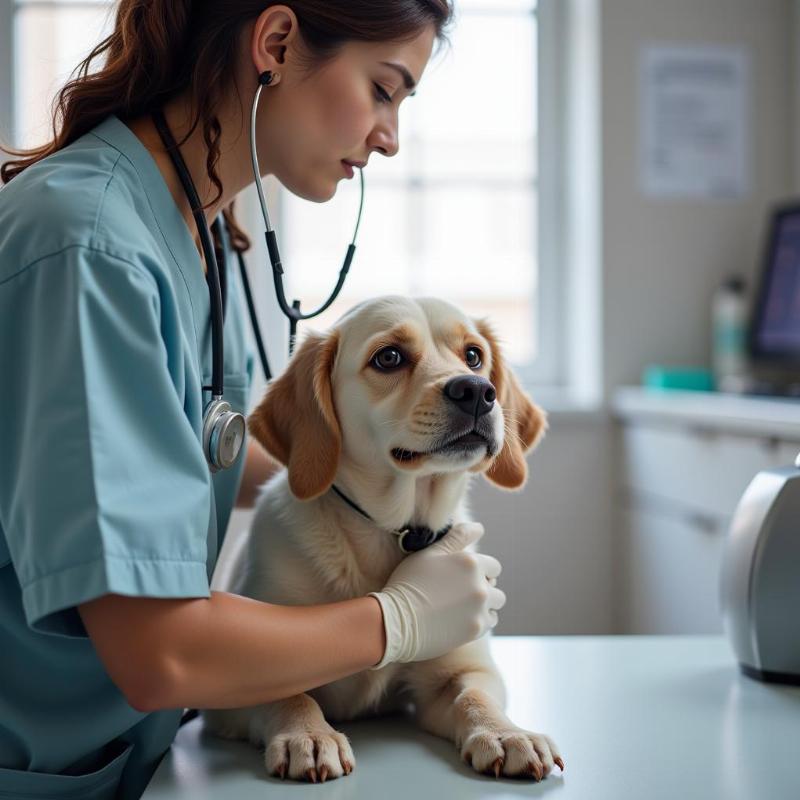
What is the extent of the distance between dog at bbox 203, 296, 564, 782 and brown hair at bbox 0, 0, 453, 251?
25 cm

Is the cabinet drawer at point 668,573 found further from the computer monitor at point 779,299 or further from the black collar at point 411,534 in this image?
the black collar at point 411,534

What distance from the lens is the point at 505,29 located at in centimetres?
317

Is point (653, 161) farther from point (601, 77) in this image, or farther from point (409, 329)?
point (409, 329)

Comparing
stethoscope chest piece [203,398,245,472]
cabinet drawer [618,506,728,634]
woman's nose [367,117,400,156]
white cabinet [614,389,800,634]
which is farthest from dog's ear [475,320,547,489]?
cabinet drawer [618,506,728,634]

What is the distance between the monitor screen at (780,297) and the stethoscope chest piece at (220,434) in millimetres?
2059

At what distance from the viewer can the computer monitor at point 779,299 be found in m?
2.62

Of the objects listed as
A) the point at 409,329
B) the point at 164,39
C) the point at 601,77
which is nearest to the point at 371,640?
the point at 409,329

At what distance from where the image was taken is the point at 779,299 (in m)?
2.69

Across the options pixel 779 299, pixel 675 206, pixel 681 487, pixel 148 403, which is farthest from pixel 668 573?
pixel 148 403

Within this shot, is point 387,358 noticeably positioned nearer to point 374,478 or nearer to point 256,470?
point 374,478

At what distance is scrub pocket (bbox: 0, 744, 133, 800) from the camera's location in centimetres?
84

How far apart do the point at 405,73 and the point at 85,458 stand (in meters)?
0.58

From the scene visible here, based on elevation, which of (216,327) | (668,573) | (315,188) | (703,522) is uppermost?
(315,188)

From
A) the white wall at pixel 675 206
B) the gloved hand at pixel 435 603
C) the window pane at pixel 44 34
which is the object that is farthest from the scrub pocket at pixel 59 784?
the window pane at pixel 44 34
